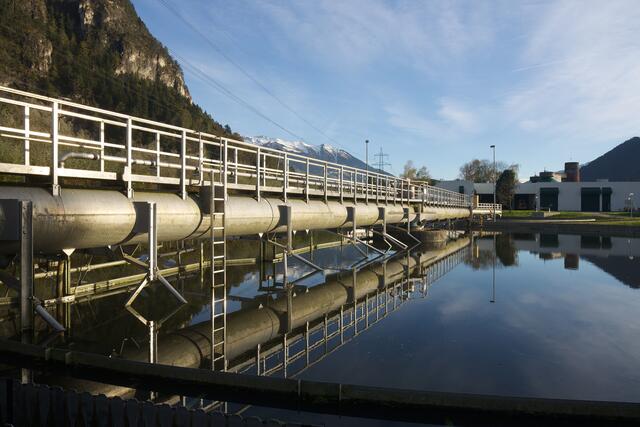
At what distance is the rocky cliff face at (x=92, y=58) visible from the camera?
93.6m

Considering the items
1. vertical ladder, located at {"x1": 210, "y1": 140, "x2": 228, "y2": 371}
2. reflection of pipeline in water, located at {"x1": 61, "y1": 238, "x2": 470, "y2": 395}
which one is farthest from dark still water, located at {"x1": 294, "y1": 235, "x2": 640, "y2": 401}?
vertical ladder, located at {"x1": 210, "y1": 140, "x2": 228, "y2": 371}

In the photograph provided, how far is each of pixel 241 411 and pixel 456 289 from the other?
10431 millimetres

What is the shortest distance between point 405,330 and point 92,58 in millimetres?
130561

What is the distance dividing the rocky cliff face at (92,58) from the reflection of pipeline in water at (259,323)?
89752 millimetres

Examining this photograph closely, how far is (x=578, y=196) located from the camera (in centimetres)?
8344

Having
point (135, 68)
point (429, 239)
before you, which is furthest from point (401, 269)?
point (135, 68)

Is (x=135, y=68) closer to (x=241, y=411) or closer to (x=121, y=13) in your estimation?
(x=121, y=13)

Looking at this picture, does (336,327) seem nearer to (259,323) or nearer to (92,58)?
(259,323)

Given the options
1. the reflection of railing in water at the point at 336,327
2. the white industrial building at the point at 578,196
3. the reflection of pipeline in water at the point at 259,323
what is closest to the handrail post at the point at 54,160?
the reflection of pipeline in water at the point at 259,323

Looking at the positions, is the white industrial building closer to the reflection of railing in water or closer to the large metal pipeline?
the reflection of railing in water

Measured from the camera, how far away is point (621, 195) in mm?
82062

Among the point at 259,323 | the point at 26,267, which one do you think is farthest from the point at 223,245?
the point at 26,267

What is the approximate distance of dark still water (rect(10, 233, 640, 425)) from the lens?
6.63 meters

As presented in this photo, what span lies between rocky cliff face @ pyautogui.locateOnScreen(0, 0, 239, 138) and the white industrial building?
68378mm
